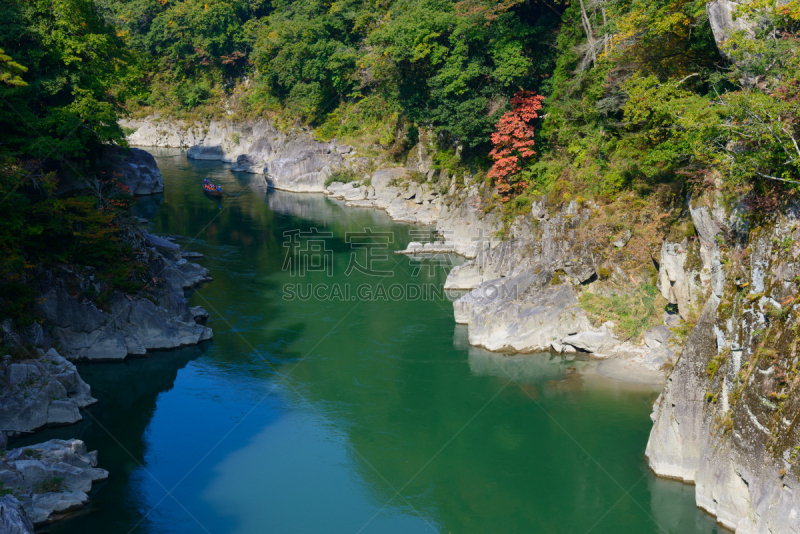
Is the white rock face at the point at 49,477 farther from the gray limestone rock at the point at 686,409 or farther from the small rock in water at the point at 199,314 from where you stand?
the gray limestone rock at the point at 686,409

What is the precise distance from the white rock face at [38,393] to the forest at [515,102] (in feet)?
8.94

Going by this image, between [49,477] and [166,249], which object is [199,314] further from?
[49,477]

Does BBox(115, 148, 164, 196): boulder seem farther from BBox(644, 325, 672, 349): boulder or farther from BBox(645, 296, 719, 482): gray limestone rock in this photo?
BBox(645, 296, 719, 482): gray limestone rock

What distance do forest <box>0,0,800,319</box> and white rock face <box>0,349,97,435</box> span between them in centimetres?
272

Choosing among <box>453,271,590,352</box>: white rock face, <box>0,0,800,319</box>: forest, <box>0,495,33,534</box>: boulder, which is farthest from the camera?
<box>453,271,590,352</box>: white rock face

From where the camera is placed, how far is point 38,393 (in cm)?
1703

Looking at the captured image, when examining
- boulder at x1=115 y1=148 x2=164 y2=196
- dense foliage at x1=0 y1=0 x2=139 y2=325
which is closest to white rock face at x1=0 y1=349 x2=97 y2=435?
dense foliage at x1=0 y1=0 x2=139 y2=325

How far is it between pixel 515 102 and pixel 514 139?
185 centimetres

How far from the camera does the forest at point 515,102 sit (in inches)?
551

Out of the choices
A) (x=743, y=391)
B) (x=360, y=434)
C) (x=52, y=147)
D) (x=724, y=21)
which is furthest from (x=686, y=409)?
(x=52, y=147)

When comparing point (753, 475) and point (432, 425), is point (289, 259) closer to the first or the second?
point (432, 425)

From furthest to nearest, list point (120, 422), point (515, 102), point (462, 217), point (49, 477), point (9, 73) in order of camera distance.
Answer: point (462, 217)
point (515, 102)
point (9, 73)
point (120, 422)
point (49, 477)

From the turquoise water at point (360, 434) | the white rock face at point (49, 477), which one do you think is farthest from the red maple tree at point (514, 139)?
the white rock face at point (49, 477)

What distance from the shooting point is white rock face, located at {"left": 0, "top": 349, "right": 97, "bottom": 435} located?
16.5 metres
